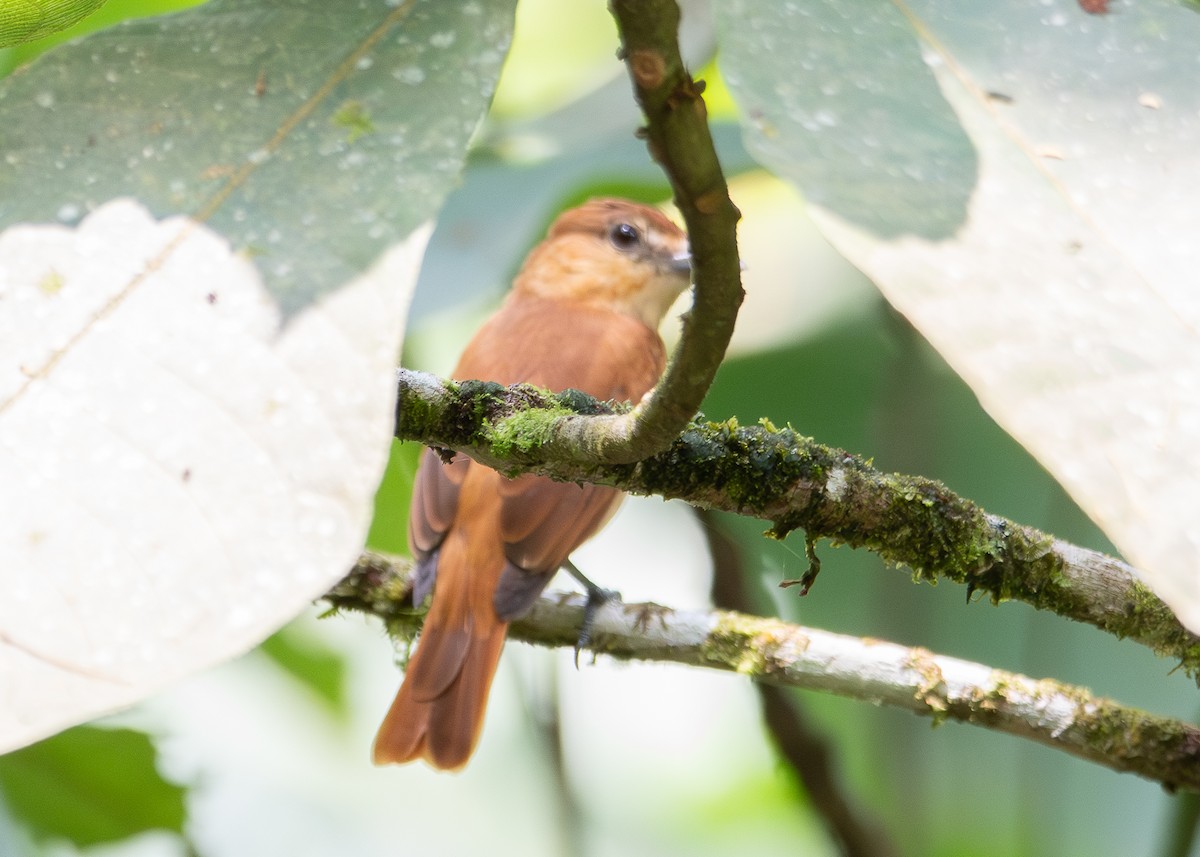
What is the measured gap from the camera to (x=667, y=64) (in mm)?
570

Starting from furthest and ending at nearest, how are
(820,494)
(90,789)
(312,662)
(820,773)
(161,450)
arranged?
1. (312,662)
2. (90,789)
3. (820,773)
4. (820,494)
5. (161,450)

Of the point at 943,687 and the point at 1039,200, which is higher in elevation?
the point at 1039,200

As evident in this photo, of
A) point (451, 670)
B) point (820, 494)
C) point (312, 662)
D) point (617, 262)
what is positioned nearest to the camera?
point (820, 494)

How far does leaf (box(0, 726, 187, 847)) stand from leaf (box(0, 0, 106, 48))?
200 cm

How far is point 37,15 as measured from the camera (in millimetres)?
783

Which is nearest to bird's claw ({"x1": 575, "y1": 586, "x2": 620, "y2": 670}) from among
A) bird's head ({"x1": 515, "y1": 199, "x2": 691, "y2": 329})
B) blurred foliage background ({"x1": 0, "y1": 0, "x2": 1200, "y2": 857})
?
blurred foliage background ({"x1": 0, "y1": 0, "x2": 1200, "y2": 857})

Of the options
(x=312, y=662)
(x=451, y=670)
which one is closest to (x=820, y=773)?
(x=451, y=670)

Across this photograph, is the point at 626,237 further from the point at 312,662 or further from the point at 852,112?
the point at 852,112

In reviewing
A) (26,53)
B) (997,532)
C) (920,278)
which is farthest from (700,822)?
(920,278)

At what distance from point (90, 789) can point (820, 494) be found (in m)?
1.67

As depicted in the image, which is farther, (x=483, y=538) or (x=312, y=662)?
(x=483, y=538)

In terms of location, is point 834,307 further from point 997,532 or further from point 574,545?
point 997,532

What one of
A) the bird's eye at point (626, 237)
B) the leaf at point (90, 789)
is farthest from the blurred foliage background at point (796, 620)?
the bird's eye at point (626, 237)

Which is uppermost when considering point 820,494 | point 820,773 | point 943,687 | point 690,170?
point 690,170
